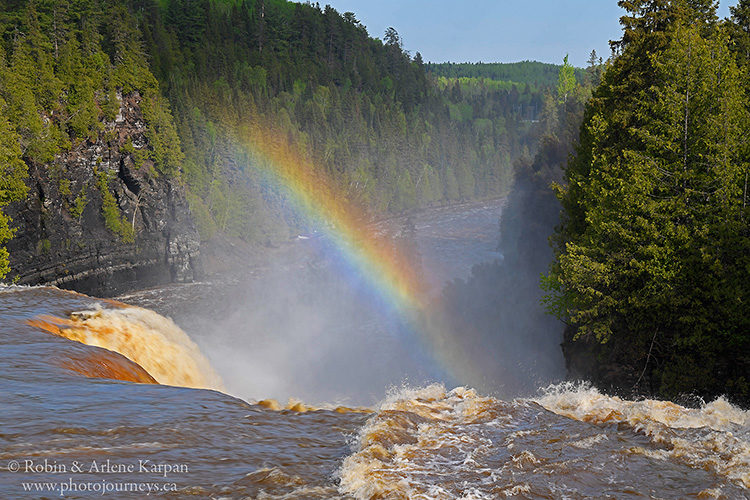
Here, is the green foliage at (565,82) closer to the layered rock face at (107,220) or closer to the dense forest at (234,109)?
the dense forest at (234,109)

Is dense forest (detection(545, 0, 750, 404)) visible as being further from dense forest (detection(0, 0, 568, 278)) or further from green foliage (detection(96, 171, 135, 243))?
green foliage (detection(96, 171, 135, 243))

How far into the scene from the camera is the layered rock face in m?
61.2

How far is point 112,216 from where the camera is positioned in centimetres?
7094

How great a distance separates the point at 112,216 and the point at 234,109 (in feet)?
131

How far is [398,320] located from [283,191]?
168 ft

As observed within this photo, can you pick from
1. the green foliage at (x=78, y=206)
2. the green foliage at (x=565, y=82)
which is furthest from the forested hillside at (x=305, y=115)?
the green foliage at (x=565, y=82)

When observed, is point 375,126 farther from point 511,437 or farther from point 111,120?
point 511,437

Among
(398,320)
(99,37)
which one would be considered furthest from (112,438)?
(99,37)

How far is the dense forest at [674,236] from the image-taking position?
21.3 meters

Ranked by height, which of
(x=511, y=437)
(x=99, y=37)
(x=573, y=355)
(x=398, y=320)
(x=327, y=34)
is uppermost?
(x=327, y=34)

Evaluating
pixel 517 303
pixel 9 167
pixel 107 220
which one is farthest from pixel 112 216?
pixel 517 303

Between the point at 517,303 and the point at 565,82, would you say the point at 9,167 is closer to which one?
the point at 517,303

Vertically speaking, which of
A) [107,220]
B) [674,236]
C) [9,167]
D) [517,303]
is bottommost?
[517,303]

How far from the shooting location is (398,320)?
6569 cm
